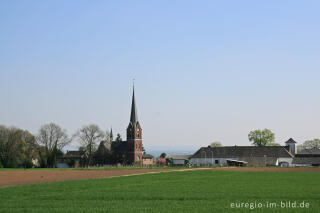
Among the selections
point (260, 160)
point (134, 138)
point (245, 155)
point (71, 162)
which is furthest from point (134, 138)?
point (260, 160)

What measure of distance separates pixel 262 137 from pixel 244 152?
26507 mm

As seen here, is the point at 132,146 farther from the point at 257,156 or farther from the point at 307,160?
the point at 307,160

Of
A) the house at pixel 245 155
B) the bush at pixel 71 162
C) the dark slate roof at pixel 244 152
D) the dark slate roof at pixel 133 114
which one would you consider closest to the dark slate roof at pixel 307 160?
the house at pixel 245 155

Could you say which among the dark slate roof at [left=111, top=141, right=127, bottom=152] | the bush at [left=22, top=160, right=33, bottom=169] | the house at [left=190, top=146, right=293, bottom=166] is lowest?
the bush at [left=22, top=160, right=33, bottom=169]

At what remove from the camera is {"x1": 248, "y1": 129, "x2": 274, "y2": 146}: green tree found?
140m

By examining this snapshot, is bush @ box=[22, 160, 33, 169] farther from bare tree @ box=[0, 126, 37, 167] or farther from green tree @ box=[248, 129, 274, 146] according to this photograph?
green tree @ box=[248, 129, 274, 146]

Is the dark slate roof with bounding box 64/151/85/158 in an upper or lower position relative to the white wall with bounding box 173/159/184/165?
upper

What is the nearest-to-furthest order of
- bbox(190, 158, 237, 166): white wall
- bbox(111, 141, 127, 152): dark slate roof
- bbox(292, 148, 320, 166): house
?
bbox(292, 148, 320, 166): house, bbox(190, 158, 237, 166): white wall, bbox(111, 141, 127, 152): dark slate roof

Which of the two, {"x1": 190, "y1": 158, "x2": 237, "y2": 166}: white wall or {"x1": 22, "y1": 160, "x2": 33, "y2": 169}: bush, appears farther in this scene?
{"x1": 190, "y1": 158, "x2": 237, "y2": 166}: white wall

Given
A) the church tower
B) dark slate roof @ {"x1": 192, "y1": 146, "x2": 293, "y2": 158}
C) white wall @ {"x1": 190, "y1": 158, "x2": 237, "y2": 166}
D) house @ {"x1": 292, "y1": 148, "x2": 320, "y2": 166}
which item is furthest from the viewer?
the church tower

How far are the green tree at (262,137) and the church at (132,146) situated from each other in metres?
39.8

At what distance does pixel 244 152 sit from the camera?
382 ft

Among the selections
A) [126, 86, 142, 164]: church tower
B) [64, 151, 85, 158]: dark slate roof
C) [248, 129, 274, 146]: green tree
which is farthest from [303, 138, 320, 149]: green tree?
[64, 151, 85, 158]: dark slate roof

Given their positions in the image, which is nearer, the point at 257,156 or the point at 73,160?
the point at 257,156
